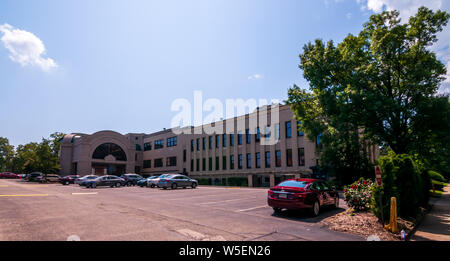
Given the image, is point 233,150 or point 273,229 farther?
point 233,150

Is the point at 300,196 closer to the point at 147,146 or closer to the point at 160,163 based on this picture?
the point at 160,163

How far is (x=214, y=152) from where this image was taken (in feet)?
153

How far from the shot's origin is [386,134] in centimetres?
2039

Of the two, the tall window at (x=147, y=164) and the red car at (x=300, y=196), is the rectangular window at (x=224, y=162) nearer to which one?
the tall window at (x=147, y=164)

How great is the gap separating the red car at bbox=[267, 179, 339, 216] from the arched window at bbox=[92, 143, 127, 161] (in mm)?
55466

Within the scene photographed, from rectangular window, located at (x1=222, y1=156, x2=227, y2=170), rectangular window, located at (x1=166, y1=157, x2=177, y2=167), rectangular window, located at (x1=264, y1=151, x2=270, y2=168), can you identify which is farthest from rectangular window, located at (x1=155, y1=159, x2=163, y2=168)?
rectangular window, located at (x1=264, y1=151, x2=270, y2=168)

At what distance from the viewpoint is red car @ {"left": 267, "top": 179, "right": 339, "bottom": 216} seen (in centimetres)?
1068

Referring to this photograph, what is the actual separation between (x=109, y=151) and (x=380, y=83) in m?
55.5

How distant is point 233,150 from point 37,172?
42.4 metres

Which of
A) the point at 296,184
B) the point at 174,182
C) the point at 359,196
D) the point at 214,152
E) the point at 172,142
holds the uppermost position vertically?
the point at 172,142


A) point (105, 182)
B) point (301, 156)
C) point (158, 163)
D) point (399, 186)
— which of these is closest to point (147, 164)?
point (158, 163)

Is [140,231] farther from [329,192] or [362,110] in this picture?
[362,110]

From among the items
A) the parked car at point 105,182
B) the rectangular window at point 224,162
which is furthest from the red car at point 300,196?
the rectangular window at point 224,162

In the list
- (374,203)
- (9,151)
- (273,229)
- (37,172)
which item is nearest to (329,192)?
(374,203)
